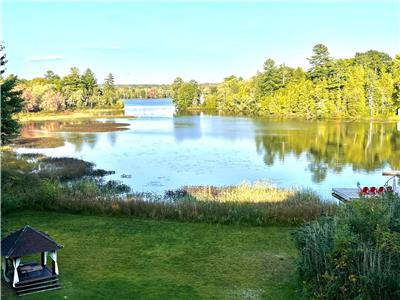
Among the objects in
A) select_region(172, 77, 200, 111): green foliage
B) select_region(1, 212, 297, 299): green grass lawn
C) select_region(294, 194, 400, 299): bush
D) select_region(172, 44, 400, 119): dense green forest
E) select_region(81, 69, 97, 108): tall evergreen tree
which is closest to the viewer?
select_region(294, 194, 400, 299): bush

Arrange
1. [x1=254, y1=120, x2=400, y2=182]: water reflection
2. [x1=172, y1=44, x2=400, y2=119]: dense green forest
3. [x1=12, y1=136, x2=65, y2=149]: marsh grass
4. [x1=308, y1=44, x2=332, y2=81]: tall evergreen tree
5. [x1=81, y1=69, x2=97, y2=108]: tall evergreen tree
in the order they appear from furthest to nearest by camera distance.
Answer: [x1=81, y1=69, x2=97, y2=108]: tall evergreen tree
[x1=308, y1=44, x2=332, y2=81]: tall evergreen tree
[x1=172, y1=44, x2=400, y2=119]: dense green forest
[x1=12, y1=136, x2=65, y2=149]: marsh grass
[x1=254, y1=120, x2=400, y2=182]: water reflection

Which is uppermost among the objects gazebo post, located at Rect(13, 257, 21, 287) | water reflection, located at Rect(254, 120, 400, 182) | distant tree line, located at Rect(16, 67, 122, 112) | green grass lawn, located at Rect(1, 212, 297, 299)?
distant tree line, located at Rect(16, 67, 122, 112)

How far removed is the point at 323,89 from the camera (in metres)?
74.6

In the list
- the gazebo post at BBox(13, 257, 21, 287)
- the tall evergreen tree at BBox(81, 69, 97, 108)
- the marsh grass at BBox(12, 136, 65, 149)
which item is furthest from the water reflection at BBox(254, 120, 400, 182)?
the tall evergreen tree at BBox(81, 69, 97, 108)

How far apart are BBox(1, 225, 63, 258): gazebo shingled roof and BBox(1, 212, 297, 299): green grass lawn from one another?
0.79 m

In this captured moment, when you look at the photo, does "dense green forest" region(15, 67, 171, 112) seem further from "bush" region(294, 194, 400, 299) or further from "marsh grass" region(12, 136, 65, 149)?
"bush" region(294, 194, 400, 299)

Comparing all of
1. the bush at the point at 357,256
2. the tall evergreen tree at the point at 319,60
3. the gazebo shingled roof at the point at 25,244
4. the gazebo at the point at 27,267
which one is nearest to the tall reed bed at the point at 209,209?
the bush at the point at 357,256

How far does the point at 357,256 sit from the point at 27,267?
6230 millimetres

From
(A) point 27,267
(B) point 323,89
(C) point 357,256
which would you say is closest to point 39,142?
(A) point 27,267

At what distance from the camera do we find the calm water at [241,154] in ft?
87.1

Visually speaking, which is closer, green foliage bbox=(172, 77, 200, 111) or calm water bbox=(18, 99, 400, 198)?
calm water bbox=(18, 99, 400, 198)

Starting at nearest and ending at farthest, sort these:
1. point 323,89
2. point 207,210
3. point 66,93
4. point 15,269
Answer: point 15,269
point 207,210
point 323,89
point 66,93

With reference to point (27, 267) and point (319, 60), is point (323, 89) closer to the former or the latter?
point (319, 60)

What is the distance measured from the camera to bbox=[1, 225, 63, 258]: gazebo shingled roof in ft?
28.8
